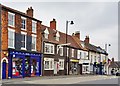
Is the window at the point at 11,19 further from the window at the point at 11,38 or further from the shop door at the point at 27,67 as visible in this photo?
the shop door at the point at 27,67

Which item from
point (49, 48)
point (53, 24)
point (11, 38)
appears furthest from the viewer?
point (53, 24)

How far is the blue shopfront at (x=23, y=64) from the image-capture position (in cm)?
3328

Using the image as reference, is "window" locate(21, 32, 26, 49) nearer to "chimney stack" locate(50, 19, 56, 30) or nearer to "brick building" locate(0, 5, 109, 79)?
"brick building" locate(0, 5, 109, 79)

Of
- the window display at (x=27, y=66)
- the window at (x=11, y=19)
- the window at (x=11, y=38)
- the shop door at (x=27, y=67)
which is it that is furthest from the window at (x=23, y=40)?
the window at (x=11, y=19)

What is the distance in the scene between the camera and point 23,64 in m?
35.9

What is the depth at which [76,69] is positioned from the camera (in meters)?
54.4

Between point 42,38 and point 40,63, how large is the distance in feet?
12.8

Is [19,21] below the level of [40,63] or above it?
above

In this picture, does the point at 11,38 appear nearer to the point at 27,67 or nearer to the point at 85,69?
the point at 27,67

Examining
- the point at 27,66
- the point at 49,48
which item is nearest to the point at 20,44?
the point at 27,66

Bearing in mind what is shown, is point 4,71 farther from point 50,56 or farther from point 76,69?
point 76,69

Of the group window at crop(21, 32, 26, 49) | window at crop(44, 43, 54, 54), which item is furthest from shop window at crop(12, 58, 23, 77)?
window at crop(44, 43, 54, 54)

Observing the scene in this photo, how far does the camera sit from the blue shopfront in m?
33.3

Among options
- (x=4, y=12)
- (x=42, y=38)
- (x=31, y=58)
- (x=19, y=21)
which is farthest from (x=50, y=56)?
(x=4, y=12)
